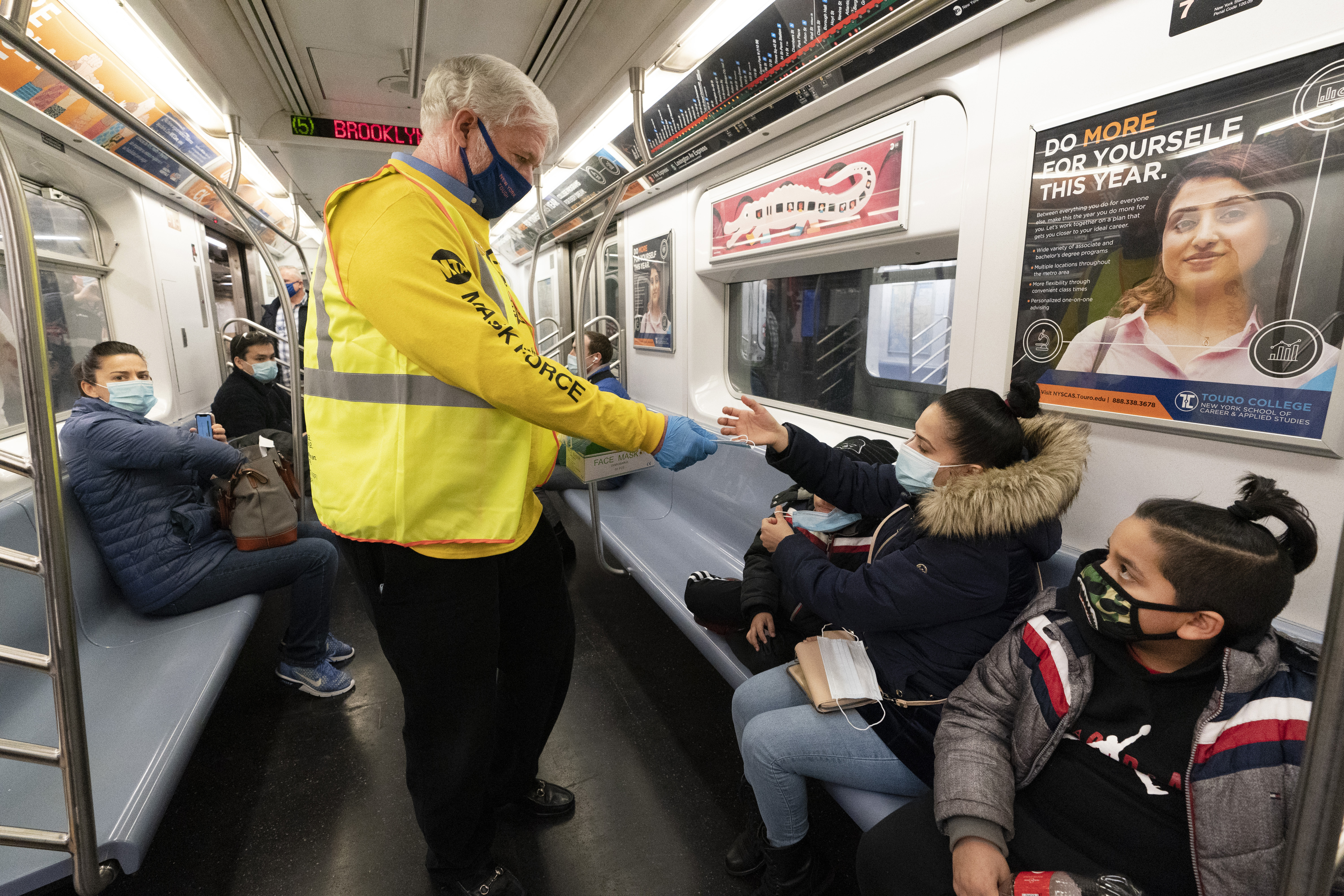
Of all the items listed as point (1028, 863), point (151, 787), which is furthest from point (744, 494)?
point (151, 787)

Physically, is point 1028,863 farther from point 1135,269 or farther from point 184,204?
point 184,204

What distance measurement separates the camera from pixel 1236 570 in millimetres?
1128

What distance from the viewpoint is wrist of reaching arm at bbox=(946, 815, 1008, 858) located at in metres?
1.26

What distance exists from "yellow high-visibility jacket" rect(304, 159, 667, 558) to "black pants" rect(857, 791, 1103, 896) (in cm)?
107

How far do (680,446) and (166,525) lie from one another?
2354 mm

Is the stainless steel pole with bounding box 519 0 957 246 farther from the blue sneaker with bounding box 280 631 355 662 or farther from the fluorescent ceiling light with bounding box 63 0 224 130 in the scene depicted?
the blue sneaker with bounding box 280 631 355 662

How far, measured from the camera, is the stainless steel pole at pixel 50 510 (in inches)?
→ 40.6

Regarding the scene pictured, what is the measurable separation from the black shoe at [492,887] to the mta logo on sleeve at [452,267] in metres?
1.56

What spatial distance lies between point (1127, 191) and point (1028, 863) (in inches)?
67.7

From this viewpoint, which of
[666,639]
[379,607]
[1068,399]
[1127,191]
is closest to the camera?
[379,607]

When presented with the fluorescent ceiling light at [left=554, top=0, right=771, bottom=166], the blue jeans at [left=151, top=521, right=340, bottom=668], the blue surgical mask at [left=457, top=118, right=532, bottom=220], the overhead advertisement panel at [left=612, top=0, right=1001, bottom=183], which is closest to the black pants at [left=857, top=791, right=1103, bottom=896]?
the blue surgical mask at [left=457, top=118, right=532, bottom=220]

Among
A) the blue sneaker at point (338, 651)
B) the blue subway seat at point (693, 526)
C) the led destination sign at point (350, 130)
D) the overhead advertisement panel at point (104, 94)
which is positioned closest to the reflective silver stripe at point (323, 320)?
the overhead advertisement panel at point (104, 94)

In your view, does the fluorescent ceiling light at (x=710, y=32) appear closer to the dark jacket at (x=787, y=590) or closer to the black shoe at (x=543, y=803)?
the dark jacket at (x=787, y=590)

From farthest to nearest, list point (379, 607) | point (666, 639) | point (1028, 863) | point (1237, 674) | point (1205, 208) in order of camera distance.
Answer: point (666, 639) < point (1205, 208) < point (379, 607) < point (1028, 863) < point (1237, 674)
